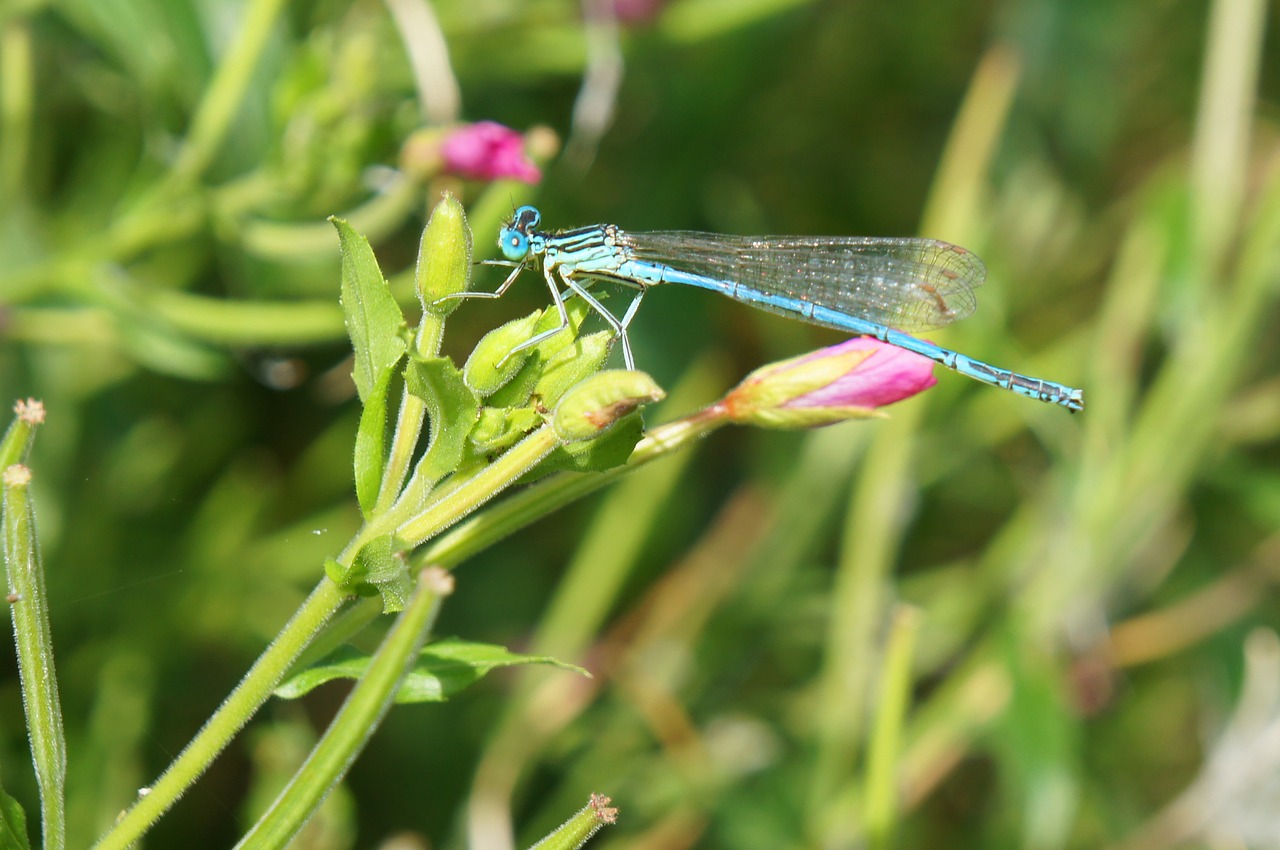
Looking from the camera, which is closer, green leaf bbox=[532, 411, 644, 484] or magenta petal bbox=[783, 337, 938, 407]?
green leaf bbox=[532, 411, 644, 484]

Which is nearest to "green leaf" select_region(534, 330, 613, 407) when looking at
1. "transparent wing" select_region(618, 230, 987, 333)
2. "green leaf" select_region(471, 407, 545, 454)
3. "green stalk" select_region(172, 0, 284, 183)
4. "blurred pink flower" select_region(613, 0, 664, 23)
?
"green leaf" select_region(471, 407, 545, 454)

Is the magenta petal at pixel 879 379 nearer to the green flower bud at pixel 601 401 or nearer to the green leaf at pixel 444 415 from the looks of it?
the green flower bud at pixel 601 401

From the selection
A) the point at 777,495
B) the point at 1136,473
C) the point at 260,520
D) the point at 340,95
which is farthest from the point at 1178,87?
the point at 260,520

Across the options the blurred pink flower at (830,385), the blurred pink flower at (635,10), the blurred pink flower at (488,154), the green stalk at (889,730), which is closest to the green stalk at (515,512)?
the blurred pink flower at (830,385)

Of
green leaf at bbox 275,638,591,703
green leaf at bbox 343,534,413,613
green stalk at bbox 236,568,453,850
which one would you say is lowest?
green stalk at bbox 236,568,453,850

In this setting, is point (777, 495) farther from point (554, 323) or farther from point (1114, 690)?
point (554, 323)

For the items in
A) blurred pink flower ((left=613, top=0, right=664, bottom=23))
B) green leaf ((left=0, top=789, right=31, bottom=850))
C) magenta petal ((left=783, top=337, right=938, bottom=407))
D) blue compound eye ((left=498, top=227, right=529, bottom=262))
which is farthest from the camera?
blurred pink flower ((left=613, top=0, right=664, bottom=23))

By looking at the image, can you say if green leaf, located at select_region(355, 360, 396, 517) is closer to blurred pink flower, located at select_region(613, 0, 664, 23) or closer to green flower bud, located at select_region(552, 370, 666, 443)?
green flower bud, located at select_region(552, 370, 666, 443)

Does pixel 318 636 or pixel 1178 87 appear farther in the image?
pixel 1178 87
